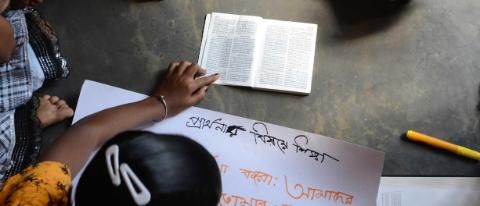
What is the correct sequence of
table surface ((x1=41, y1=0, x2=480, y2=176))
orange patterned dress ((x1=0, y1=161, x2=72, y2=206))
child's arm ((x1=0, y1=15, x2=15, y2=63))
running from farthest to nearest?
table surface ((x1=41, y1=0, x2=480, y2=176)) < child's arm ((x1=0, y1=15, x2=15, y2=63)) < orange patterned dress ((x1=0, y1=161, x2=72, y2=206))

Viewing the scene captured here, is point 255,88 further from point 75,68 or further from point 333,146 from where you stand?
point 75,68

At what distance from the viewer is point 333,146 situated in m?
0.70

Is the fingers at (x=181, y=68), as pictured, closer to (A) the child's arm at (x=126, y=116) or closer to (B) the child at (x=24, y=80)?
(A) the child's arm at (x=126, y=116)

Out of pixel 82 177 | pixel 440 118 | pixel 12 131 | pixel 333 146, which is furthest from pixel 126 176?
pixel 440 118

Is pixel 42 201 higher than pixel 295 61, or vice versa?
pixel 295 61

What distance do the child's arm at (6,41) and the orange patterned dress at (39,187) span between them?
16 centimetres

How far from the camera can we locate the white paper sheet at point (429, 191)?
68 cm

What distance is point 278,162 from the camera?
70 centimetres

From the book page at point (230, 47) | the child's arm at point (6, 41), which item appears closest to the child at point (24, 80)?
the child's arm at point (6, 41)

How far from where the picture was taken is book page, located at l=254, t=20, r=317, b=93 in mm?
746

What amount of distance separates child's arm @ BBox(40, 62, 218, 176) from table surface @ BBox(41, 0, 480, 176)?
3cm

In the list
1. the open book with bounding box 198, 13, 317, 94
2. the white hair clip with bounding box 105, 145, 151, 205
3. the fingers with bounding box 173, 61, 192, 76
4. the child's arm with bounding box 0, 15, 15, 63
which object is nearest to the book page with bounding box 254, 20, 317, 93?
the open book with bounding box 198, 13, 317, 94

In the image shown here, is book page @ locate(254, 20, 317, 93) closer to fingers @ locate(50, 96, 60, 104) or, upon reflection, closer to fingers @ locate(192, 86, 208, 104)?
fingers @ locate(192, 86, 208, 104)

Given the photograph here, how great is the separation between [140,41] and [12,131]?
0.23 meters
